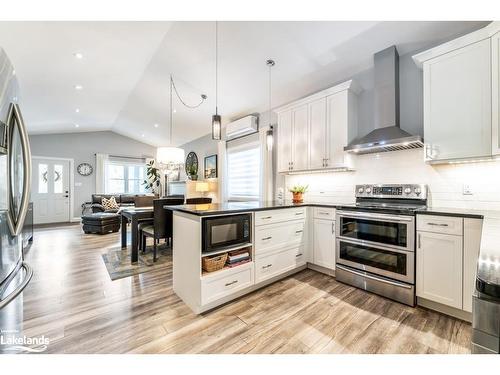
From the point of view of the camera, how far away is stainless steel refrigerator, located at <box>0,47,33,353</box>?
89cm

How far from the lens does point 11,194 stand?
959mm

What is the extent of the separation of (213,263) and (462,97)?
2.80m

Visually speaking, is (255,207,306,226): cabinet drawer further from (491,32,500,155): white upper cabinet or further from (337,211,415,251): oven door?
(491,32,500,155): white upper cabinet

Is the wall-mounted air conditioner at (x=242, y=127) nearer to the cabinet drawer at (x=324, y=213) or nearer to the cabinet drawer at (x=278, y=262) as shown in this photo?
the cabinet drawer at (x=324, y=213)

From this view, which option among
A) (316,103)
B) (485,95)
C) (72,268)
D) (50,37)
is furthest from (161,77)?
(485,95)

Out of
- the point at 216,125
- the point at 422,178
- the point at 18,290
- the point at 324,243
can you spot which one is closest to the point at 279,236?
the point at 324,243

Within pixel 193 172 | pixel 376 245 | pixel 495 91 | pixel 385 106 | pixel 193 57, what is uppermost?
pixel 193 57

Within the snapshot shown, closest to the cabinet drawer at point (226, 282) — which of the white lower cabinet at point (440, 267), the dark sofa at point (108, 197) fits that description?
the white lower cabinet at point (440, 267)

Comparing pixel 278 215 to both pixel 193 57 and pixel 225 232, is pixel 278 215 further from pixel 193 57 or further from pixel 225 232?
pixel 193 57

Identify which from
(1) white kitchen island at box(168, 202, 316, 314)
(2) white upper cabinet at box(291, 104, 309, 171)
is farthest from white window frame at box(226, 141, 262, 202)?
(1) white kitchen island at box(168, 202, 316, 314)

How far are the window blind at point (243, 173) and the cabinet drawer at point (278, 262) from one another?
1923 millimetres

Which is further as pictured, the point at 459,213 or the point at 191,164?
the point at 191,164

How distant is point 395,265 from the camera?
221 centimetres

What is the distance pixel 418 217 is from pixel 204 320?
7.15 ft
